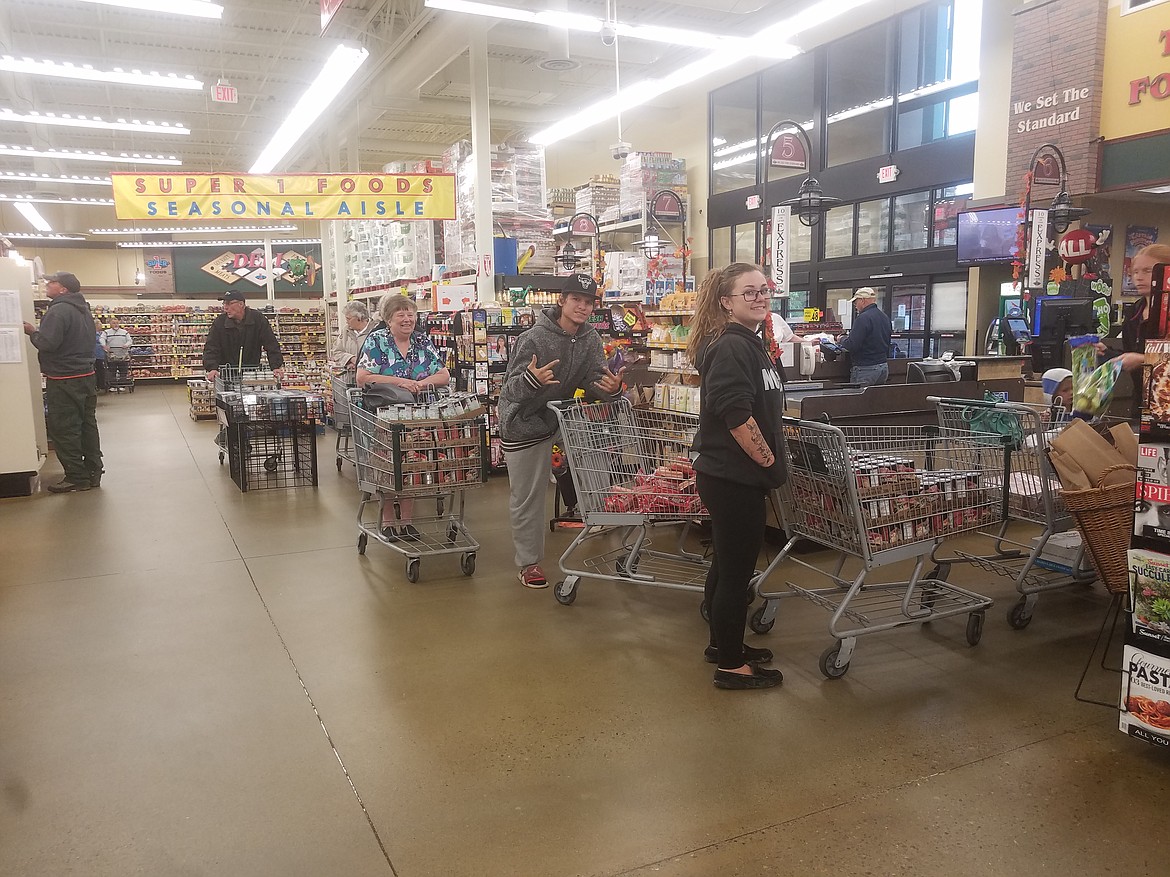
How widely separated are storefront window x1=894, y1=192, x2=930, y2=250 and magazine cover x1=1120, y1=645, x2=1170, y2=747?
1048 centimetres

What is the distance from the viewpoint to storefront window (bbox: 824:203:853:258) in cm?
1372

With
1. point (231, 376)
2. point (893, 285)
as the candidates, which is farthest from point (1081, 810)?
point (893, 285)

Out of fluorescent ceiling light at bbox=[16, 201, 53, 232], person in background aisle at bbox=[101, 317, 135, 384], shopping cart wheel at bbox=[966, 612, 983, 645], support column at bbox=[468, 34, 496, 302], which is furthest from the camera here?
fluorescent ceiling light at bbox=[16, 201, 53, 232]

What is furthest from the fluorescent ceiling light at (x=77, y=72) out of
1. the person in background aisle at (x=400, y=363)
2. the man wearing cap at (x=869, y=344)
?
the man wearing cap at (x=869, y=344)

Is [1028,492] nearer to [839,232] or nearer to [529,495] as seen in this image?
[529,495]

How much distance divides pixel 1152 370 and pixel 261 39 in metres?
14.0

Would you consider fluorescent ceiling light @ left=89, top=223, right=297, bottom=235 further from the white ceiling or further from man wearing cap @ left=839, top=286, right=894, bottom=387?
man wearing cap @ left=839, top=286, right=894, bottom=387

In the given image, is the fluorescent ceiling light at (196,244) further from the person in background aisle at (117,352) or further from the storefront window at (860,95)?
the storefront window at (860,95)

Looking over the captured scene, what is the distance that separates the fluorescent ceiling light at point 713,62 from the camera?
269 inches

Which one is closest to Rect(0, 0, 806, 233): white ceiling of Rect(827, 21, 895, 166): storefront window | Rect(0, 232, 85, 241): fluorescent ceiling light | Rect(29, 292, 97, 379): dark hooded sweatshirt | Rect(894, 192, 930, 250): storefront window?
Rect(827, 21, 895, 166): storefront window

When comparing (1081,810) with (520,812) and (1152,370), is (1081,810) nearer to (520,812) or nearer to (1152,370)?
(1152,370)

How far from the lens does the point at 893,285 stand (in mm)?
12633

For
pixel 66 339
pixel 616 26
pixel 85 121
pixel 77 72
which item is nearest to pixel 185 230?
pixel 85 121

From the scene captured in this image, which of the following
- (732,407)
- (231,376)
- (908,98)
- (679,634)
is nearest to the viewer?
(732,407)
